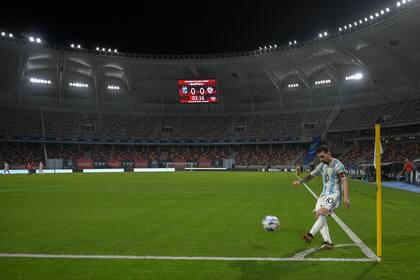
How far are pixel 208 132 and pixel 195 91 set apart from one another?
14.9 m

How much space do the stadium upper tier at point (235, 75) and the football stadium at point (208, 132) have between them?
0.28 metres

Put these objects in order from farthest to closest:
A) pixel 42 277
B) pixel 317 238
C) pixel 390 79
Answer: pixel 390 79
pixel 317 238
pixel 42 277

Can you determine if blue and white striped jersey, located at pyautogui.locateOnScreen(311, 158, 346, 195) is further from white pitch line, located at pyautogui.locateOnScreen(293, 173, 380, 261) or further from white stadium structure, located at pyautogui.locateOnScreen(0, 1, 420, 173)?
white stadium structure, located at pyautogui.locateOnScreen(0, 1, 420, 173)

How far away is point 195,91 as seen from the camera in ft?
254

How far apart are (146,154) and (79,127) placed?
1529cm

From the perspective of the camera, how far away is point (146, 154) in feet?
289

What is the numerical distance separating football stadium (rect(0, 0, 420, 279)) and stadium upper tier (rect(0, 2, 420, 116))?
11.1 inches

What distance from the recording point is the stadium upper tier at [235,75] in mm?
63031

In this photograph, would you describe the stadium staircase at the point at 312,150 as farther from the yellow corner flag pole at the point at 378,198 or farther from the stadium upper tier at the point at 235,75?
the yellow corner flag pole at the point at 378,198

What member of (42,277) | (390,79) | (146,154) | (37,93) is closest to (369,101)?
(390,79)

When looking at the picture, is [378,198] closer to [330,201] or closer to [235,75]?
[330,201]

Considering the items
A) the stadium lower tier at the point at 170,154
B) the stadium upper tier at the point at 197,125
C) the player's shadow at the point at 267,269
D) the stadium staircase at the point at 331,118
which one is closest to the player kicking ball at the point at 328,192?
the player's shadow at the point at 267,269

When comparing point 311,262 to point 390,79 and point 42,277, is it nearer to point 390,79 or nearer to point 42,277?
point 42,277

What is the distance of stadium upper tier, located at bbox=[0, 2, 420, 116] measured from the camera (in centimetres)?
6303
